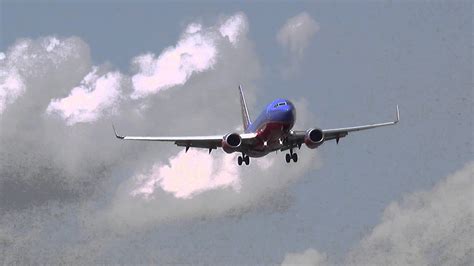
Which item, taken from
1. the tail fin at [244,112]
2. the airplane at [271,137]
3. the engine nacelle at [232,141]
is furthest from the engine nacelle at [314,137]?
the tail fin at [244,112]

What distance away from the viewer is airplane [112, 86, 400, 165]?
123 m

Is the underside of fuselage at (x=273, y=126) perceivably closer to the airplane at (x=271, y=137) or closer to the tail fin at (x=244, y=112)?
the airplane at (x=271, y=137)

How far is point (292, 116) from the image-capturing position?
12262 cm

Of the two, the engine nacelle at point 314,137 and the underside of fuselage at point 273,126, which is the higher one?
the underside of fuselage at point 273,126

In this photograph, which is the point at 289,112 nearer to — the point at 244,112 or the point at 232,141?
the point at 232,141

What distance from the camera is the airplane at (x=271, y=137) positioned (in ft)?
404

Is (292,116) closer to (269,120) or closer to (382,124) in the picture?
(269,120)

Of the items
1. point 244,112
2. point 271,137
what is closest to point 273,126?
point 271,137

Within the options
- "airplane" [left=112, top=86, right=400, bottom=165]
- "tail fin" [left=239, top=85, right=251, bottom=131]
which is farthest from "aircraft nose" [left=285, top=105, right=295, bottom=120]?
"tail fin" [left=239, top=85, right=251, bottom=131]

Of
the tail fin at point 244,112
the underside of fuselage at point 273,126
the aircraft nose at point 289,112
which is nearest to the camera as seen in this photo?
the aircraft nose at point 289,112

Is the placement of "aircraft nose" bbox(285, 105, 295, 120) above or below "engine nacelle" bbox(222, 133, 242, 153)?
above

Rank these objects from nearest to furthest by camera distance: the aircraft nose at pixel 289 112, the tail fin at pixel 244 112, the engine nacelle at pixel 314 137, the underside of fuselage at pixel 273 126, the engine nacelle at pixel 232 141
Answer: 1. the aircraft nose at pixel 289 112
2. the underside of fuselage at pixel 273 126
3. the engine nacelle at pixel 314 137
4. the engine nacelle at pixel 232 141
5. the tail fin at pixel 244 112

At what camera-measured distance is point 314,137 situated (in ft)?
421

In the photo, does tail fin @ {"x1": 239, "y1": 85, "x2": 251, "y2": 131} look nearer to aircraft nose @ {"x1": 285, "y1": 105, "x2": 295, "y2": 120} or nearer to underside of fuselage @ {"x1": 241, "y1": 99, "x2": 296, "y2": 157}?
underside of fuselage @ {"x1": 241, "y1": 99, "x2": 296, "y2": 157}
